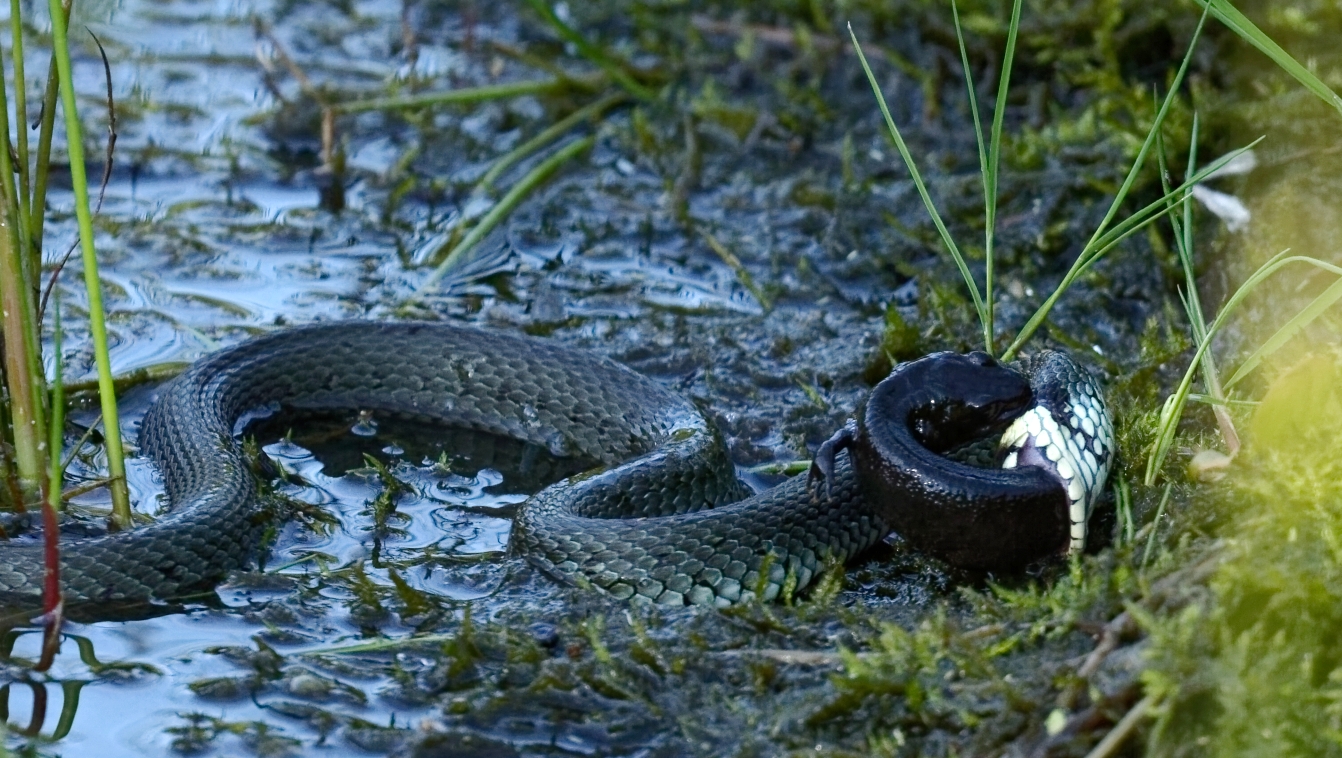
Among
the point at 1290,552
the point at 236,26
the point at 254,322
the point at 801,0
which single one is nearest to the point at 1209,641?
the point at 1290,552

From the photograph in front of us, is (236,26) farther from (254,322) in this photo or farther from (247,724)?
(247,724)

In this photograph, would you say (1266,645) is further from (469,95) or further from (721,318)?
(469,95)

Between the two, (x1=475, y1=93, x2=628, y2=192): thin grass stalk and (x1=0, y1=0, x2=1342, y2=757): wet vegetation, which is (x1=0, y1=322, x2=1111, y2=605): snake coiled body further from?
(x1=475, y1=93, x2=628, y2=192): thin grass stalk

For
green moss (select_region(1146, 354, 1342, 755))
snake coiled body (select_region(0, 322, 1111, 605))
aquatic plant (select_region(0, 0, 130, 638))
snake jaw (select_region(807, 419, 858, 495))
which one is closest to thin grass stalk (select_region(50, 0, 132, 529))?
aquatic plant (select_region(0, 0, 130, 638))

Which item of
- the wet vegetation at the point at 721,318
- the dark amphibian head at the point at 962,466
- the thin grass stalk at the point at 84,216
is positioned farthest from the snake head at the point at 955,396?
the thin grass stalk at the point at 84,216

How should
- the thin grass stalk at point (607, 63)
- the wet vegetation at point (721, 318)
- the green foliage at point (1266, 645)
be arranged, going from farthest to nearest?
the thin grass stalk at point (607, 63)
the wet vegetation at point (721, 318)
the green foliage at point (1266, 645)

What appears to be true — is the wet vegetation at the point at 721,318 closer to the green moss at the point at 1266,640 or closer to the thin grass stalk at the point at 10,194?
the green moss at the point at 1266,640
